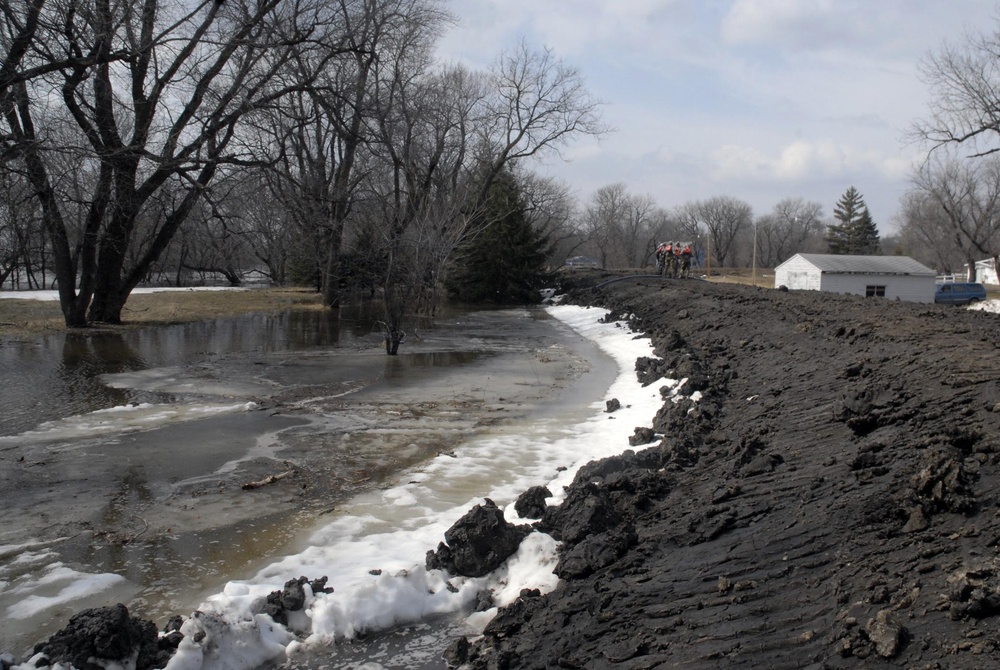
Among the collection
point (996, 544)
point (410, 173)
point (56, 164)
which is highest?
point (410, 173)

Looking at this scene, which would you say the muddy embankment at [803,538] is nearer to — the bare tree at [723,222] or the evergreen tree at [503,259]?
the evergreen tree at [503,259]

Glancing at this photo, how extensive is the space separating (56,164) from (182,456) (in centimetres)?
779

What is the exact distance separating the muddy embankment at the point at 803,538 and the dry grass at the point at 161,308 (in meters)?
17.5

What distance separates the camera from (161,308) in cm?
2717

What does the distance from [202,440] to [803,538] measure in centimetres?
742

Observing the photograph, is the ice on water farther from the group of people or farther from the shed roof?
the shed roof

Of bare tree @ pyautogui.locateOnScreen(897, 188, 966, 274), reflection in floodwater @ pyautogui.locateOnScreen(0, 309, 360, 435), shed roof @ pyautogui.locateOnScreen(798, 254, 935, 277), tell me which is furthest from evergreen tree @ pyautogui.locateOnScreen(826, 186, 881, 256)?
reflection in floodwater @ pyautogui.locateOnScreen(0, 309, 360, 435)

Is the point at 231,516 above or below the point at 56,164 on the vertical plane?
below

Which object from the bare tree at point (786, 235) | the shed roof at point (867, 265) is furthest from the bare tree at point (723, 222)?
the shed roof at point (867, 265)

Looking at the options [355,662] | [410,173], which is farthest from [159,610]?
[410,173]

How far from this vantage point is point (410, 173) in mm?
33969

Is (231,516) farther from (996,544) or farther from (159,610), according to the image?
(996,544)

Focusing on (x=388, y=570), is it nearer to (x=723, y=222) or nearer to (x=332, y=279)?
(x=332, y=279)

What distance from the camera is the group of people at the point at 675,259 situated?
125ft
